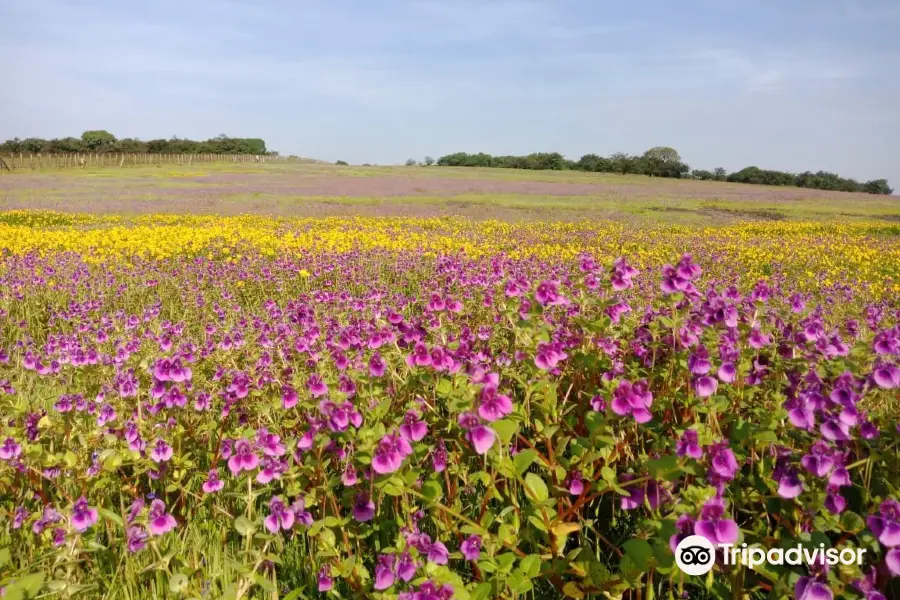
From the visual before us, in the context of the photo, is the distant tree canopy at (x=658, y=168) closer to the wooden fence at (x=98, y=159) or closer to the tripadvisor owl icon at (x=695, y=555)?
the wooden fence at (x=98, y=159)

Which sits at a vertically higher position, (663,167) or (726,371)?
(663,167)

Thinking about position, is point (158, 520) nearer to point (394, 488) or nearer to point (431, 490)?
point (394, 488)

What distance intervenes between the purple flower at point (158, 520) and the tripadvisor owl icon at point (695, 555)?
174 cm

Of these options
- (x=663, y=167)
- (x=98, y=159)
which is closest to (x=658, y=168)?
(x=663, y=167)

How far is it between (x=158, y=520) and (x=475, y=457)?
1.37m

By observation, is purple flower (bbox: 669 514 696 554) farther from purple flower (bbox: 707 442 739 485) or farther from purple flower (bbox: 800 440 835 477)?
purple flower (bbox: 800 440 835 477)

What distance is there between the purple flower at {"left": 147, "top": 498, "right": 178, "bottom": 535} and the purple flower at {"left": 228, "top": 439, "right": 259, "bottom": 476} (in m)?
0.27

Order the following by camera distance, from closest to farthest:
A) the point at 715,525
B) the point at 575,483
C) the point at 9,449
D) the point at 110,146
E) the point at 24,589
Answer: the point at 24,589
the point at 715,525
the point at 575,483
the point at 9,449
the point at 110,146

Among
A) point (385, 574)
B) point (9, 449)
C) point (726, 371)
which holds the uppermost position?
point (726, 371)

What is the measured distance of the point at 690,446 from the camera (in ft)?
5.87

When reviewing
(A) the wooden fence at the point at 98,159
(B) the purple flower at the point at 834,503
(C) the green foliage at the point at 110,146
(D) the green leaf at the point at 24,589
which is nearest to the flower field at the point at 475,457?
(B) the purple flower at the point at 834,503

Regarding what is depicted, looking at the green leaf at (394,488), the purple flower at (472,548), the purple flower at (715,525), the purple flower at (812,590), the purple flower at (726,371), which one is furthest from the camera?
the purple flower at (726,371)

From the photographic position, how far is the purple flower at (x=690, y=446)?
176 cm

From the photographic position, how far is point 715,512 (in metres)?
1.56
